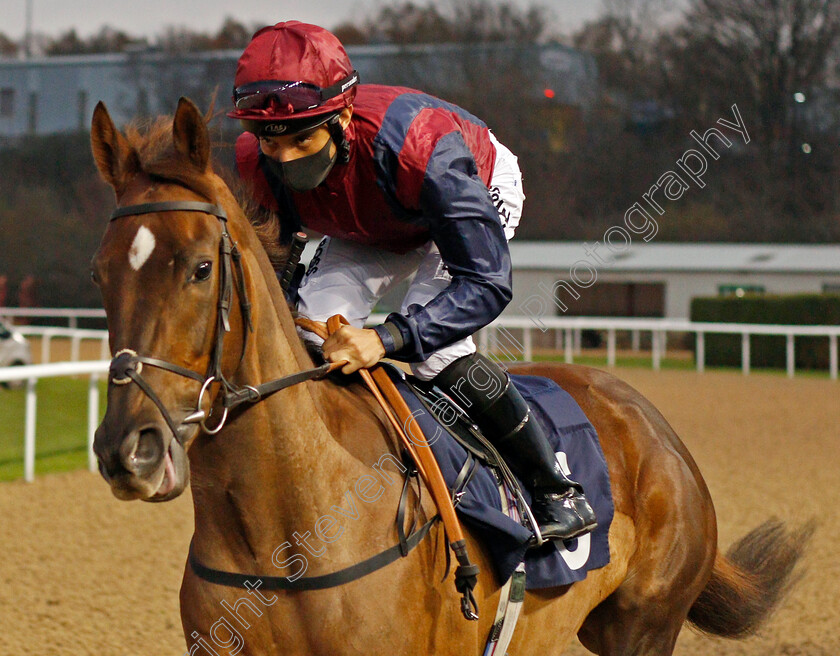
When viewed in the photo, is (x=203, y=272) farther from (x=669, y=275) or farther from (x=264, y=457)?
(x=669, y=275)

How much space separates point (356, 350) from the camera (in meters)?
2.11

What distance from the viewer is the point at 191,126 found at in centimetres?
183

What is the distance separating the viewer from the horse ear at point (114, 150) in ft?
6.14

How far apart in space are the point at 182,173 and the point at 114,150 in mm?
156

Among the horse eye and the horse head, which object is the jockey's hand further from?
the horse eye

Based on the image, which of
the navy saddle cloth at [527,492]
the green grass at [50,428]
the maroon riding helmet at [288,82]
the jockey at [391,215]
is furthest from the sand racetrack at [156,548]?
the maroon riding helmet at [288,82]

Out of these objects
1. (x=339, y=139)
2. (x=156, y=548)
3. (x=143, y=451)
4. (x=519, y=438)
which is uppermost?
(x=339, y=139)

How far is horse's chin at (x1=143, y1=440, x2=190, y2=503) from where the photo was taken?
166 centimetres

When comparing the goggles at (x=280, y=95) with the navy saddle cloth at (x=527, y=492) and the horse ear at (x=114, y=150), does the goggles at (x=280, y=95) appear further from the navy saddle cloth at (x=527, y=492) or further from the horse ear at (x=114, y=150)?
the navy saddle cloth at (x=527, y=492)

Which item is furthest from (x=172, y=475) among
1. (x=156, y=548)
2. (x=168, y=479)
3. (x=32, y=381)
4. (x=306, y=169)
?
(x=32, y=381)

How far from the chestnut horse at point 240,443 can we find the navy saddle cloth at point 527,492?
0.07 m

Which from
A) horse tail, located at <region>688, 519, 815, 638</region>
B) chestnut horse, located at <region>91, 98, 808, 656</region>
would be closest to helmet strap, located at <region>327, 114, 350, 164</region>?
chestnut horse, located at <region>91, 98, 808, 656</region>

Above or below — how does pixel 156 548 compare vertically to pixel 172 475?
below

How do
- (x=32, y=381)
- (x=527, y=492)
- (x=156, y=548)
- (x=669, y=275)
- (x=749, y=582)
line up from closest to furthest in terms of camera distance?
(x=527, y=492), (x=749, y=582), (x=156, y=548), (x=32, y=381), (x=669, y=275)
